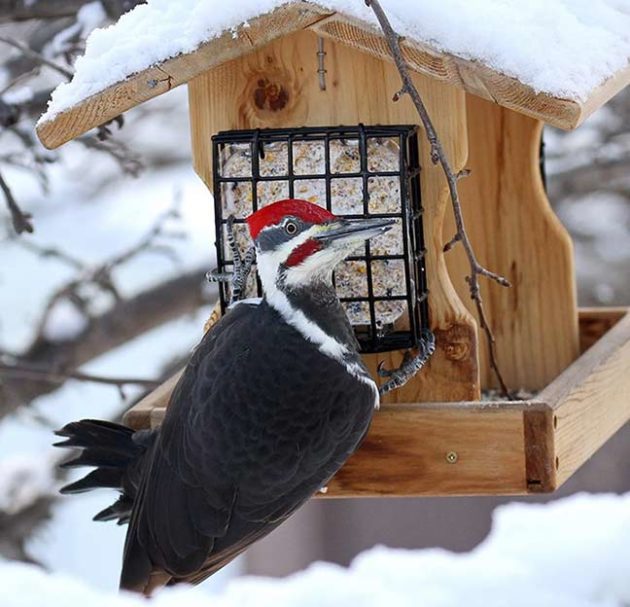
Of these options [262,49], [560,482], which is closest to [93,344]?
[262,49]

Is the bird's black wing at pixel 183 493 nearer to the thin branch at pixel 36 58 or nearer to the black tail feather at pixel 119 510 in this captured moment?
the black tail feather at pixel 119 510

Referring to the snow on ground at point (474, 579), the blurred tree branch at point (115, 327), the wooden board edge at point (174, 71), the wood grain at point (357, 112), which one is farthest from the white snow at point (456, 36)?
the blurred tree branch at point (115, 327)

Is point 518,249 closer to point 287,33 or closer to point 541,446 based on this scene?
point 541,446

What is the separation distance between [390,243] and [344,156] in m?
0.23

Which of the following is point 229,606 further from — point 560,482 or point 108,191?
point 108,191

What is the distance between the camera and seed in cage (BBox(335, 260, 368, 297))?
333cm

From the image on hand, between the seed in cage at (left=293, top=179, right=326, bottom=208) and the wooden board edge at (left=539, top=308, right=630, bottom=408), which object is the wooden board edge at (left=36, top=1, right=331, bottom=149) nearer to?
the seed in cage at (left=293, top=179, right=326, bottom=208)

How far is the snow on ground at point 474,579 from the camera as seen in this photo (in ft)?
12.4

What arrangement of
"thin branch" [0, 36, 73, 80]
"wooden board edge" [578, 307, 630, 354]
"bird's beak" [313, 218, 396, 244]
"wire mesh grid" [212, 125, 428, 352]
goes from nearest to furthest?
"bird's beak" [313, 218, 396, 244] → "wire mesh grid" [212, 125, 428, 352] → "thin branch" [0, 36, 73, 80] → "wooden board edge" [578, 307, 630, 354]

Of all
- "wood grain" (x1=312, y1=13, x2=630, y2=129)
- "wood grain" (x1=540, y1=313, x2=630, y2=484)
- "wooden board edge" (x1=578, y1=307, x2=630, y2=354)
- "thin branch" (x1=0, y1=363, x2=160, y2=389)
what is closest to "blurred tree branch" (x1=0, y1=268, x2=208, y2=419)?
"thin branch" (x1=0, y1=363, x2=160, y2=389)

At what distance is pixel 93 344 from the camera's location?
17.2 feet

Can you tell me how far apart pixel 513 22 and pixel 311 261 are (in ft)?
2.19

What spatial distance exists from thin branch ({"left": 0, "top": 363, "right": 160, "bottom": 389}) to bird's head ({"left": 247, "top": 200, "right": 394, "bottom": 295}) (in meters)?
0.89

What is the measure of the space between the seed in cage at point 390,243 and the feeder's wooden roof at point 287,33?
1.41ft
